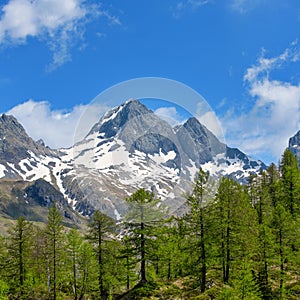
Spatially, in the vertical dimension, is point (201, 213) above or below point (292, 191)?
below

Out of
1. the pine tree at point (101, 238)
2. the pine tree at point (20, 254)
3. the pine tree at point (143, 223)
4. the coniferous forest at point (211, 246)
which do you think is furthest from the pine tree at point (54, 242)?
the pine tree at point (143, 223)

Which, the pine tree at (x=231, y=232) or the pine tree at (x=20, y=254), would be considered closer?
the pine tree at (x=231, y=232)

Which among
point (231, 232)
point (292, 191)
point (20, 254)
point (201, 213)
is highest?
point (292, 191)

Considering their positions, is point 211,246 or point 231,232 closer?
point 211,246

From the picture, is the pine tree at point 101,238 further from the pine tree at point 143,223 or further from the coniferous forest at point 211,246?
the pine tree at point 143,223

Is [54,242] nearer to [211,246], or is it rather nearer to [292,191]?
[211,246]

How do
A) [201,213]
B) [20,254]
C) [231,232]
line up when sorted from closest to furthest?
[201,213] < [231,232] < [20,254]

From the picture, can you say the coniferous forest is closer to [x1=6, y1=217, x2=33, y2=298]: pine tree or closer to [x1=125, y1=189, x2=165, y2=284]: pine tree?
[x1=125, y1=189, x2=165, y2=284]: pine tree

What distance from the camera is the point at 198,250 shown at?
1740 inches

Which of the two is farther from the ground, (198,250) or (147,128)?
(147,128)

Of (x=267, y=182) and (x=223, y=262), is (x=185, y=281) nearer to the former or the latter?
(x=223, y=262)

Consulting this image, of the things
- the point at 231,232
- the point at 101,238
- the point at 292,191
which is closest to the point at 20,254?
the point at 101,238

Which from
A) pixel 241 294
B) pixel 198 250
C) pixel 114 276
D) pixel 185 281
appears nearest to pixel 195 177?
pixel 198 250

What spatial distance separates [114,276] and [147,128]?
37286 millimetres
